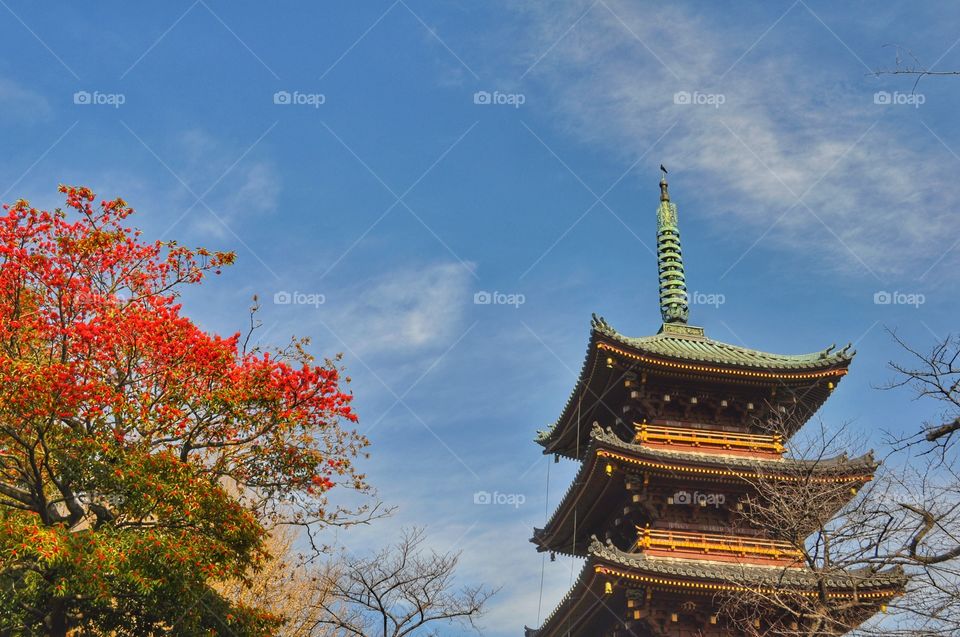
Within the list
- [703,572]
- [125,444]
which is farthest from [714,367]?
[125,444]

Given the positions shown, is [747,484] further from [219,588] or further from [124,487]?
[219,588]

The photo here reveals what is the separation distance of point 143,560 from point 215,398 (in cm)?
309

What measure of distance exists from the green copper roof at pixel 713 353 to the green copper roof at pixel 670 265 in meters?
1.61

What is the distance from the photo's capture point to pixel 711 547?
69.8 feet

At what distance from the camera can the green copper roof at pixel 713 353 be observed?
74.8ft

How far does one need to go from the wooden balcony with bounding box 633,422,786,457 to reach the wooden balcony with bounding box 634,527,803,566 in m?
2.62

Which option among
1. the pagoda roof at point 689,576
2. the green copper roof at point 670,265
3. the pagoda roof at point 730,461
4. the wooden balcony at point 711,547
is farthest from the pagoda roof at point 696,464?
the green copper roof at point 670,265

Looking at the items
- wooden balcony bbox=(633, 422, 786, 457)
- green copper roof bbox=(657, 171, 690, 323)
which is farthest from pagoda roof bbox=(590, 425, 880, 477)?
green copper roof bbox=(657, 171, 690, 323)

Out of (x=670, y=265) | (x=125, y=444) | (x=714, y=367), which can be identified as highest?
(x=670, y=265)

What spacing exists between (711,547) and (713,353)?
6.05 meters

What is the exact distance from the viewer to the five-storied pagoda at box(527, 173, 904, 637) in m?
Answer: 20.1

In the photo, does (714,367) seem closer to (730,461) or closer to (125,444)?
(730,461)

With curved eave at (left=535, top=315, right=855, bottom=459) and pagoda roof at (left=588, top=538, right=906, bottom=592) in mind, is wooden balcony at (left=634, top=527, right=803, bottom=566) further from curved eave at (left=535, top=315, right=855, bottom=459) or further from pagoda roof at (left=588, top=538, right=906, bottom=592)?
curved eave at (left=535, top=315, right=855, bottom=459)

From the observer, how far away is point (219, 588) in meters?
31.1
